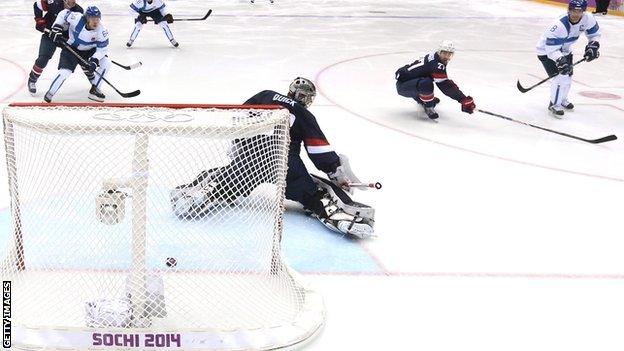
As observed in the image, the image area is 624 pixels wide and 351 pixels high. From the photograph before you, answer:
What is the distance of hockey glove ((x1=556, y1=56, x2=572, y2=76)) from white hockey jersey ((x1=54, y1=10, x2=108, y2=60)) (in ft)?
11.6

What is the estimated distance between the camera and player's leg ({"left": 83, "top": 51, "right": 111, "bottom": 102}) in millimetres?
5492

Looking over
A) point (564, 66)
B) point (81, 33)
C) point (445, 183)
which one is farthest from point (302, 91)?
point (564, 66)

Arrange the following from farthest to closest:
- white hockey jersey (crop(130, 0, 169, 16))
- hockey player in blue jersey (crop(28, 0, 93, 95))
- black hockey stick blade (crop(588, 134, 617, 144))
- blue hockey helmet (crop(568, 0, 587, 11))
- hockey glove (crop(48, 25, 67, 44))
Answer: white hockey jersey (crop(130, 0, 169, 16))
hockey player in blue jersey (crop(28, 0, 93, 95))
blue hockey helmet (crop(568, 0, 587, 11))
hockey glove (crop(48, 25, 67, 44))
black hockey stick blade (crop(588, 134, 617, 144))

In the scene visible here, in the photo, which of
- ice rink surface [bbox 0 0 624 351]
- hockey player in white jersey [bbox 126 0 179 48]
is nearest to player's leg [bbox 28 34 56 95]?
ice rink surface [bbox 0 0 624 351]

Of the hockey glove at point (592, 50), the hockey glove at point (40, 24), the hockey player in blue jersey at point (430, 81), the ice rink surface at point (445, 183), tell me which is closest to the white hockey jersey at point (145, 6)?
the ice rink surface at point (445, 183)

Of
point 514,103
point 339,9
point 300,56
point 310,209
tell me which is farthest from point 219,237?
point 339,9

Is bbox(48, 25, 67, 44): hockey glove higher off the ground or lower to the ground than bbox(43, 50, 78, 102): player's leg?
higher

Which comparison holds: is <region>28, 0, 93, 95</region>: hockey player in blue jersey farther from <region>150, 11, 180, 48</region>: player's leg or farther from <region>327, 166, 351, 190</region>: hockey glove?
<region>327, 166, 351, 190</region>: hockey glove

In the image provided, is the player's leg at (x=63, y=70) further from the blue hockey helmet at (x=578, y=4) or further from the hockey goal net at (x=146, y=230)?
the blue hockey helmet at (x=578, y=4)

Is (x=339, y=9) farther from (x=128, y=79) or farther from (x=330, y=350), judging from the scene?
(x=330, y=350)

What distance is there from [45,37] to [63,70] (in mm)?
523

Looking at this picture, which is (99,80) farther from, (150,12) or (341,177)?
(341,177)

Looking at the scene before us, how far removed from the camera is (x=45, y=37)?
18.7ft

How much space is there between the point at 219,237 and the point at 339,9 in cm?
1135
